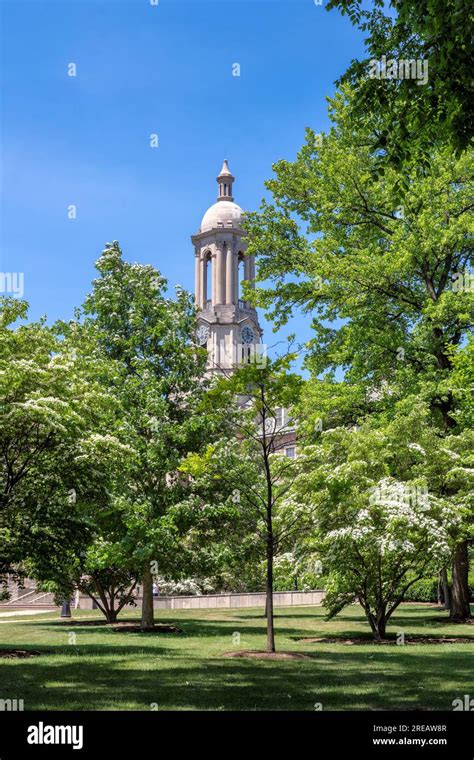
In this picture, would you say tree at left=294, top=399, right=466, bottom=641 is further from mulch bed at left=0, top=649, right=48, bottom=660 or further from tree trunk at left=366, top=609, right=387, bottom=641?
mulch bed at left=0, top=649, right=48, bottom=660

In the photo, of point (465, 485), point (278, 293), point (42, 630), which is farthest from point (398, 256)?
point (42, 630)

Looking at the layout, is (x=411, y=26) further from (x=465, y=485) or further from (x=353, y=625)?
(x=353, y=625)

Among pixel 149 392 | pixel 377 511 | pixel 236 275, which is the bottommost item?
pixel 377 511

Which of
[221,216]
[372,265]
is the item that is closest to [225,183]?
[221,216]

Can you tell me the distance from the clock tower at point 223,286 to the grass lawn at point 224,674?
85.2m

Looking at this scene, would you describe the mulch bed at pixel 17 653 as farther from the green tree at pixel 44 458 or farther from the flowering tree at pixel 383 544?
the flowering tree at pixel 383 544

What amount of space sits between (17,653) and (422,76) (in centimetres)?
1446

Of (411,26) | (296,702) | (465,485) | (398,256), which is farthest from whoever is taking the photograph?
(398,256)

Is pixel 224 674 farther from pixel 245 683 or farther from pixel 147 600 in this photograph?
pixel 147 600

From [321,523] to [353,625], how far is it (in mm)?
8679

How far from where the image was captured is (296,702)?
1031 centimetres

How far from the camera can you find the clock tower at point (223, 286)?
357ft

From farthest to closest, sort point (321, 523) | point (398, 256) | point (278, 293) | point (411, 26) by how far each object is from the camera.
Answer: point (278, 293) < point (398, 256) < point (321, 523) < point (411, 26)

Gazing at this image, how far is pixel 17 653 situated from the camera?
1814 centimetres
